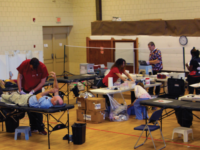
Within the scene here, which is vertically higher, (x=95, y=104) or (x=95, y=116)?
(x=95, y=104)

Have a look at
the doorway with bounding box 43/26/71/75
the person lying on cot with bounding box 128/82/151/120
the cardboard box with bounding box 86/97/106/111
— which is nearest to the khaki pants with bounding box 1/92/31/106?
the cardboard box with bounding box 86/97/106/111

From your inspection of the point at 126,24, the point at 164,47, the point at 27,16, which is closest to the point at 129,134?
the point at 164,47

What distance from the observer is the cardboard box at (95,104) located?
7082 millimetres

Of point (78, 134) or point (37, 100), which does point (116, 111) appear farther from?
point (37, 100)

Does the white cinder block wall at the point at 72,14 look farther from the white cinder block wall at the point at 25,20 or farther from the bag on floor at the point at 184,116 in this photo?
the bag on floor at the point at 184,116

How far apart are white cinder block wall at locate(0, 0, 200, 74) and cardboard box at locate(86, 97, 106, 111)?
606 cm

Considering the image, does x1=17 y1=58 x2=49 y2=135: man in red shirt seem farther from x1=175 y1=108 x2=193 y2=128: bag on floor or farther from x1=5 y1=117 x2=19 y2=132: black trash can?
x1=175 y1=108 x2=193 y2=128: bag on floor

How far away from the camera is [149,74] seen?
9555 mm

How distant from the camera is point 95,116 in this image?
280 inches

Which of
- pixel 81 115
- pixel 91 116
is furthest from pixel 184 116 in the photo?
pixel 81 115

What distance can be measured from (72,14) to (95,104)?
848 cm

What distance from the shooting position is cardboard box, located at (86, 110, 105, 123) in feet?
23.3

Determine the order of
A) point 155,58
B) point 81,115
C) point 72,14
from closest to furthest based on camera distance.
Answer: point 81,115, point 155,58, point 72,14

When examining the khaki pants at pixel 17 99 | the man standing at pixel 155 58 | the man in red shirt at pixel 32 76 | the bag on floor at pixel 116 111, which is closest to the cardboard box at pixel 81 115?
the bag on floor at pixel 116 111
